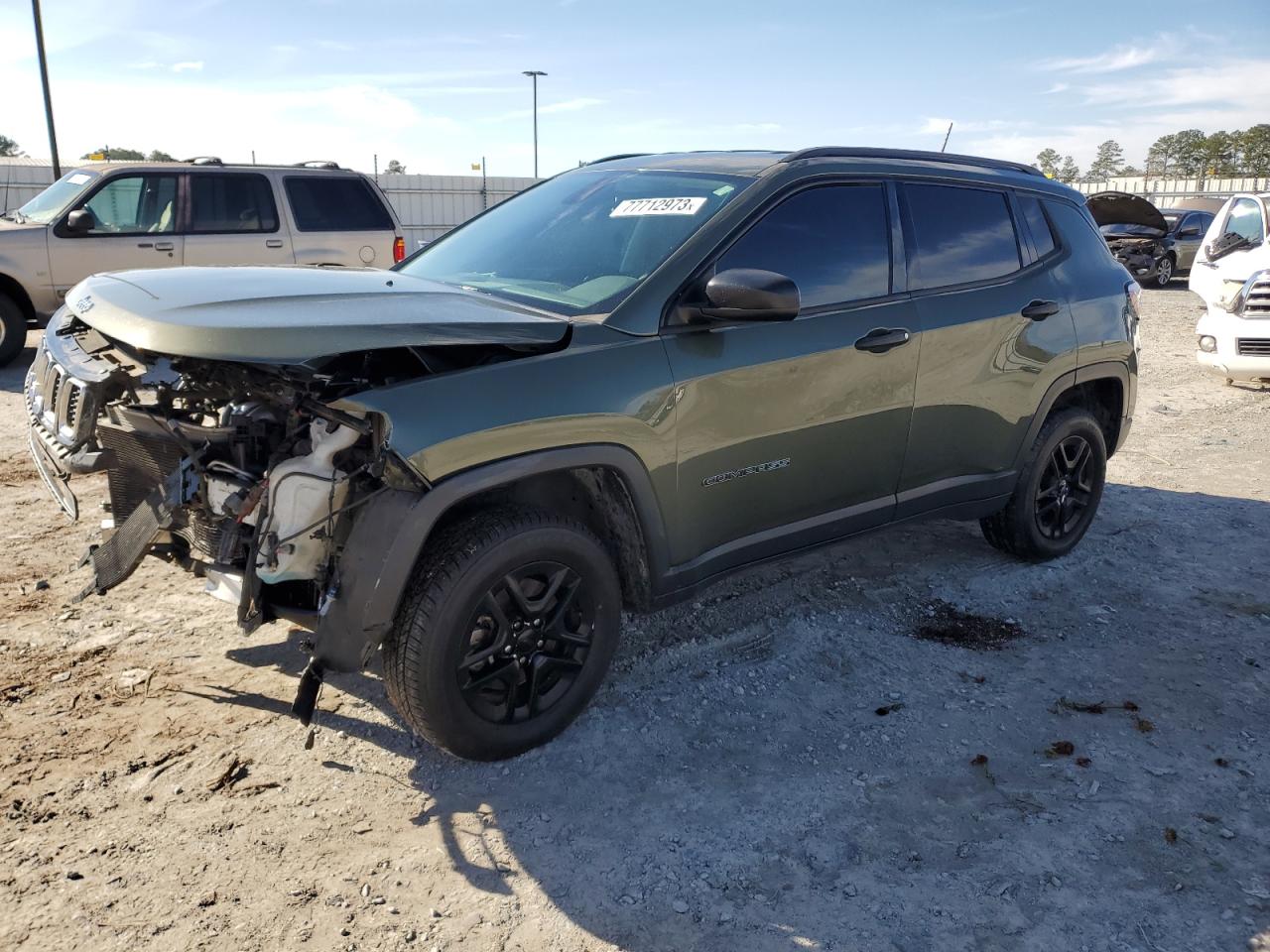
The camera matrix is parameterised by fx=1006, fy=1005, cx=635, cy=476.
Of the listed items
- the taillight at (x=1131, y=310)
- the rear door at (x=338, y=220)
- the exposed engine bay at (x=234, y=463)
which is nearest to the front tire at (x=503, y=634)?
the exposed engine bay at (x=234, y=463)

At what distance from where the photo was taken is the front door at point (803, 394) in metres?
3.49

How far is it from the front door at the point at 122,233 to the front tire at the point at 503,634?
8027mm

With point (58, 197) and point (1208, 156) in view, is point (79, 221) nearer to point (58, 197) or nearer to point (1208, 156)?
point (58, 197)

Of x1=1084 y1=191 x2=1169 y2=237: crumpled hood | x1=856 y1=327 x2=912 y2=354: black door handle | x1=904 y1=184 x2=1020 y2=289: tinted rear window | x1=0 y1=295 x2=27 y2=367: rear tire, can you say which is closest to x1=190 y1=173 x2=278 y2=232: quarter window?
x1=0 y1=295 x2=27 y2=367: rear tire

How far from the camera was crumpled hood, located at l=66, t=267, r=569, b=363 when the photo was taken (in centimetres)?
272

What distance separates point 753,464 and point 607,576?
2.30 feet

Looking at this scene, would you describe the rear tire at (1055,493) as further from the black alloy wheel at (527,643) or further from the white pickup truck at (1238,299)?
the white pickup truck at (1238,299)

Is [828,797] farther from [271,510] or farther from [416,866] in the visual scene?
[271,510]

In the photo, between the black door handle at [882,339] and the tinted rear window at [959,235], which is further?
the tinted rear window at [959,235]

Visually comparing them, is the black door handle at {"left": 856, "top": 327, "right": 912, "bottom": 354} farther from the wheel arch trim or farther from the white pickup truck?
the white pickup truck

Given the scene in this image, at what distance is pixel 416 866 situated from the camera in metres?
2.80

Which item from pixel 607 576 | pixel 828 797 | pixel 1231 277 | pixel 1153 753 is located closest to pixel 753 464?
pixel 607 576

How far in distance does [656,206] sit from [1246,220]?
984cm

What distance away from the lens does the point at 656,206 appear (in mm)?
3824
